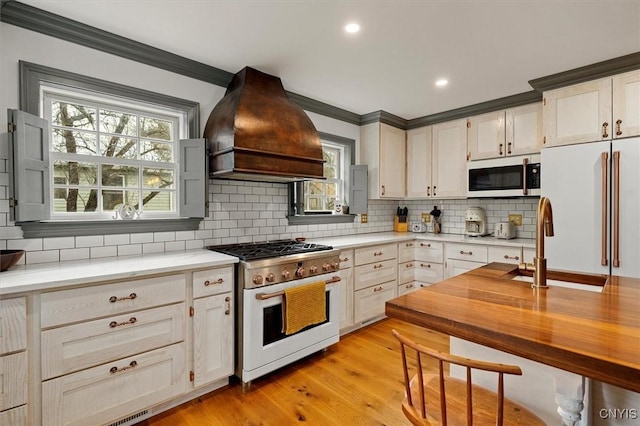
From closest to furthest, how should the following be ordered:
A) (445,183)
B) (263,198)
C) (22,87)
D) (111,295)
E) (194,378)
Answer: (111,295)
(22,87)
(194,378)
(263,198)
(445,183)

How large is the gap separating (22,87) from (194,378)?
6.94ft

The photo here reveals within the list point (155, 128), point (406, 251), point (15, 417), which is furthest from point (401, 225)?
point (15, 417)

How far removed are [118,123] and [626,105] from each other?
4.09m

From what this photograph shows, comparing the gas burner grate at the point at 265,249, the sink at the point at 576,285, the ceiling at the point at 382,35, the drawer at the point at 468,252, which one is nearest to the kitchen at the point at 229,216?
the gas burner grate at the point at 265,249

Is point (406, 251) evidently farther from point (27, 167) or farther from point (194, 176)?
point (27, 167)

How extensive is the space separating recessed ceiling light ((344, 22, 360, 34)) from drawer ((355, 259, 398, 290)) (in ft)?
6.93

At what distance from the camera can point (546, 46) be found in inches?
91.8

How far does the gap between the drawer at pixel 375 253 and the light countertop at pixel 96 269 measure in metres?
1.43

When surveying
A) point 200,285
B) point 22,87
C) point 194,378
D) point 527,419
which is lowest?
point 194,378

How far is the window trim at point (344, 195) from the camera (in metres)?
3.30

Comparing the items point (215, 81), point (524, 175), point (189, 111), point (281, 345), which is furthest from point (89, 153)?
point (524, 175)

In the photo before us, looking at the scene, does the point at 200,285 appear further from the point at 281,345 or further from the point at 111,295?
the point at 281,345

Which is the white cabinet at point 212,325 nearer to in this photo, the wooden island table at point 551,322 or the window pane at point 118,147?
the window pane at point 118,147

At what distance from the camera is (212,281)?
214 cm
